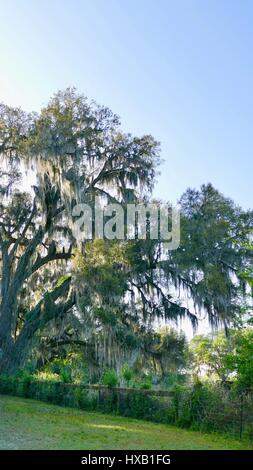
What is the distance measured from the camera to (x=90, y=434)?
10.9 metres

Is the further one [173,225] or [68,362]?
[68,362]

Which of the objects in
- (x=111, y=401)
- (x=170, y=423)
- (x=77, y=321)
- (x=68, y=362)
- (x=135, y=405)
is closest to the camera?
(x=170, y=423)

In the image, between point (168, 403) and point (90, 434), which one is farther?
point (168, 403)

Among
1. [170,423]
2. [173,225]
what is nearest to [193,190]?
[173,225]

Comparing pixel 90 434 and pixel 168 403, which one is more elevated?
pixel 168 403

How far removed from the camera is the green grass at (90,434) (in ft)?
30.8

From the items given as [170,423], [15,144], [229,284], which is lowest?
[170,423]

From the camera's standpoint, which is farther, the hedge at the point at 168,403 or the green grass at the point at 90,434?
the hedge at the point at 168,403

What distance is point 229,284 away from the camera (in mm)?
21109

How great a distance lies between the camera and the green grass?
30.8 ft

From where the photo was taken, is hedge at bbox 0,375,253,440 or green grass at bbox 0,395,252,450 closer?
green grass at bbox 0,395,252,450

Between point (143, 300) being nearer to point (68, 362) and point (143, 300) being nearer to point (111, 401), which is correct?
point (111, 401)
